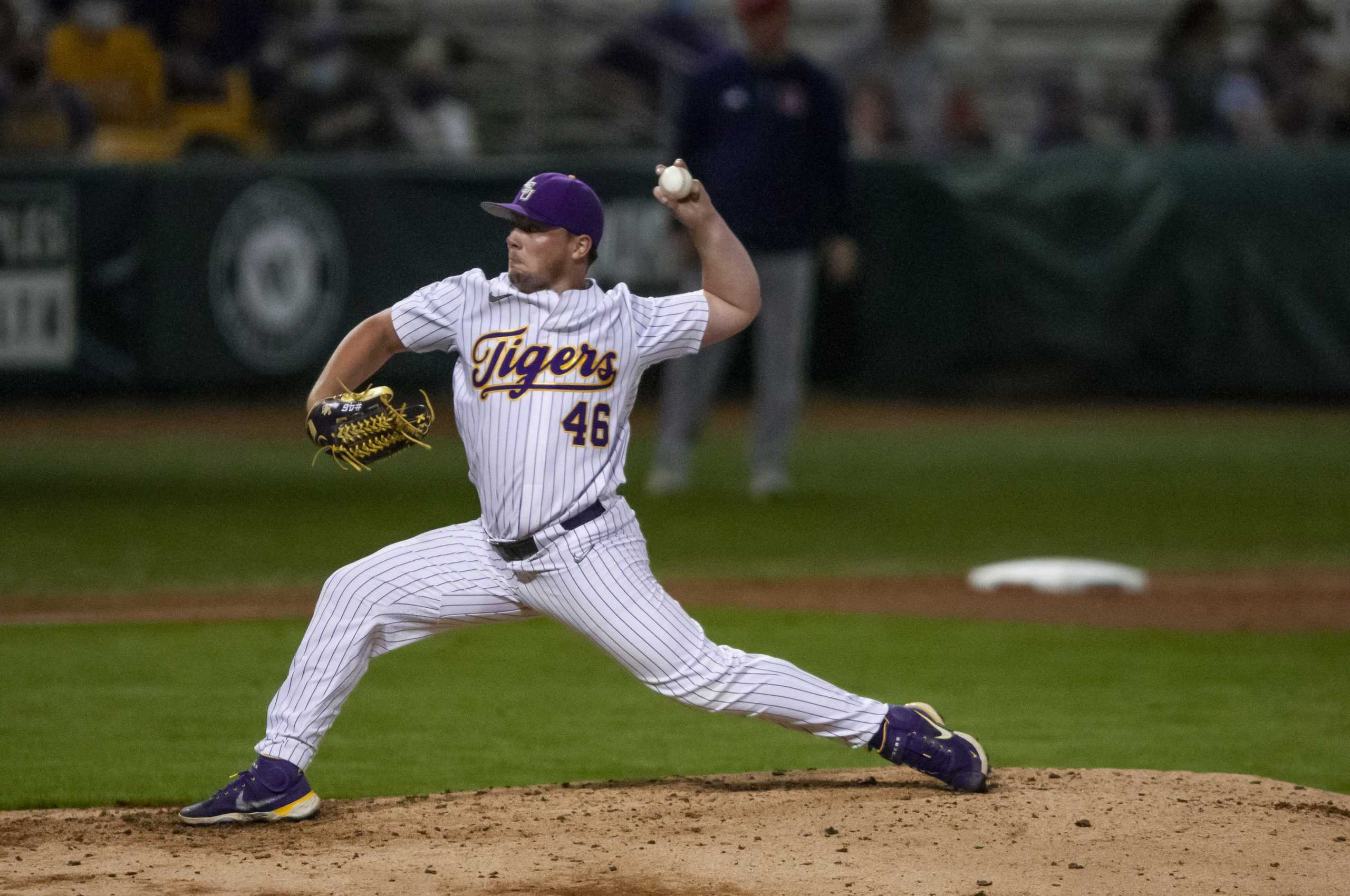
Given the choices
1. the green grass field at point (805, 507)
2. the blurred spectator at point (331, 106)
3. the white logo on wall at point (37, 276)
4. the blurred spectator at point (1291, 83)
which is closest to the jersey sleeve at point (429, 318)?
the green grass field at point (805, 507)

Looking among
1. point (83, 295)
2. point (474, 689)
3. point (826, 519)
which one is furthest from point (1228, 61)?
point (474, 689)

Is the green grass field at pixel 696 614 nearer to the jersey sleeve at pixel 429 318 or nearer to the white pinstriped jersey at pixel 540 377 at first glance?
the white pinstriped jersey at pixel 540 377

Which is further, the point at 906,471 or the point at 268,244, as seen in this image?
the point at 268,244

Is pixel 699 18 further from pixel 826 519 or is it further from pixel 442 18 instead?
pixel 826 519

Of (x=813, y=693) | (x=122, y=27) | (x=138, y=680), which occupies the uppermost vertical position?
(x=122, y=27)

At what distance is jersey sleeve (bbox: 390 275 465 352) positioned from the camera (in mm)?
4457

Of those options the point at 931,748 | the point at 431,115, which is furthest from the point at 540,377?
the point at 431,115

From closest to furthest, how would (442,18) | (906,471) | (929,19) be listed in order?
(906,471) < (929,19) < (442,18)

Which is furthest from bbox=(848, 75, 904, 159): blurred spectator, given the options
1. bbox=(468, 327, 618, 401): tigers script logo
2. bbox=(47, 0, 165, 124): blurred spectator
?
bbox=(468, 327, 618, 401): tigers script logo

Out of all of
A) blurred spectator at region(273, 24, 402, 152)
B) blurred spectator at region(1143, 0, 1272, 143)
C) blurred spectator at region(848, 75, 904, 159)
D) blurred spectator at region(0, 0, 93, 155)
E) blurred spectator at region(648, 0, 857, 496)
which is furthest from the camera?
blurred spectator at region(1143, 0, 1272, 143)

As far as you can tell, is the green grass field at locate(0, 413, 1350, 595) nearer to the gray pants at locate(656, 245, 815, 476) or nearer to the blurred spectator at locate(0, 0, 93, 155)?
the gray pants at locate(656, 245, 815, 476)

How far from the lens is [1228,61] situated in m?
16.0

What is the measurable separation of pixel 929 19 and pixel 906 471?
459 cm

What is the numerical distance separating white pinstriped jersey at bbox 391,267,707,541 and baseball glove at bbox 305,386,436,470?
0.45ft
